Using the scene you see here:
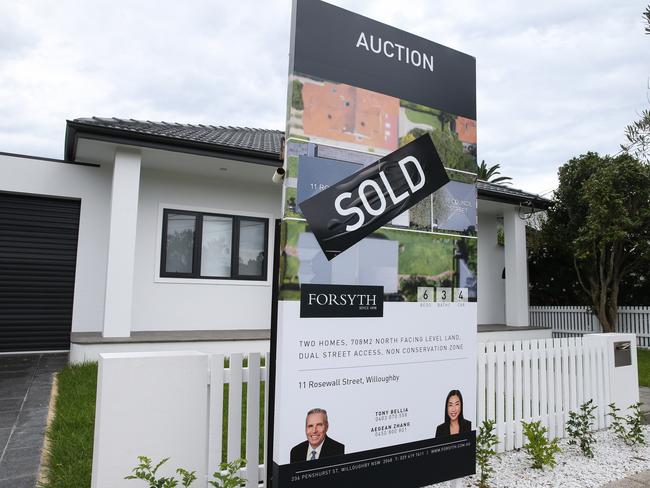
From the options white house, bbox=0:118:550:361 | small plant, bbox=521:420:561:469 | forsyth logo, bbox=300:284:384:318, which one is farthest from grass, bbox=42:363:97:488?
small plant, bbox=521:420:561:469

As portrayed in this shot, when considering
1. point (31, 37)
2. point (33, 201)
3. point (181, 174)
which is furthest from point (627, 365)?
point (31, 37)

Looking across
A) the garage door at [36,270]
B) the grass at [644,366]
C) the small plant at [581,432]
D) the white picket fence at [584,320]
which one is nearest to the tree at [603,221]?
the white picket fence at [584,320]

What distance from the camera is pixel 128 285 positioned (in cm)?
748

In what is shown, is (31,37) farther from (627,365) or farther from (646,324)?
(646,324)

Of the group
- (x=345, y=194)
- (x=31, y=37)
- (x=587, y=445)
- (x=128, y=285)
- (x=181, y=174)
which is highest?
(x=31, y=37)

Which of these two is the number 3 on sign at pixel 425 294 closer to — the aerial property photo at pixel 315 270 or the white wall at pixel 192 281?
the aerial property photo at pixel 315 270

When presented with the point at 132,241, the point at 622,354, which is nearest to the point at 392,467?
the point at 622,354

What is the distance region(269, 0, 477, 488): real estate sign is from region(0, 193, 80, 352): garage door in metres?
7.45

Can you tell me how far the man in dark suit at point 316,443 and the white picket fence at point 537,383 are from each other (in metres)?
1.94

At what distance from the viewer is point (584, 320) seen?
518 inches

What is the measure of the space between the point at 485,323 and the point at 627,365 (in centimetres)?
757

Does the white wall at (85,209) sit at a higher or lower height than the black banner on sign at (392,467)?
higher

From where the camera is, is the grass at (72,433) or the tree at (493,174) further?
the tree at (493,174)

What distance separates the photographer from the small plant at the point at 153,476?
91.7 inches
